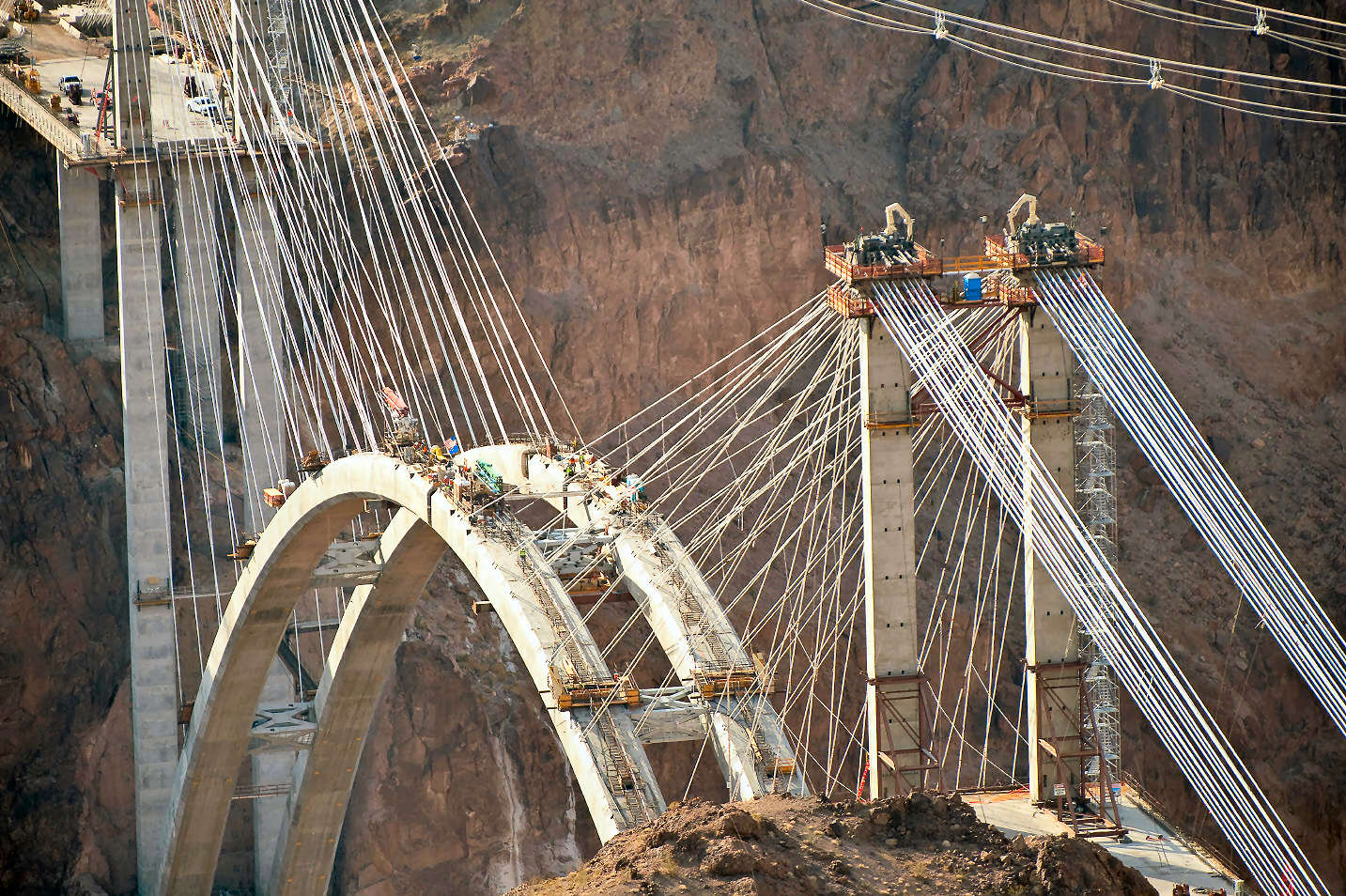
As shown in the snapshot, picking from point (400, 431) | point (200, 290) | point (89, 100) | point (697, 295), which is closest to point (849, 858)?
point (400, 431)

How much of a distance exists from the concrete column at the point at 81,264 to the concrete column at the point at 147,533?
5025 millimetres

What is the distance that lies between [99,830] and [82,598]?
8559 millimetres

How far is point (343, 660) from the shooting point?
66.5 meters

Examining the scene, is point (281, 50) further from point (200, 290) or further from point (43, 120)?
point (200, 290)

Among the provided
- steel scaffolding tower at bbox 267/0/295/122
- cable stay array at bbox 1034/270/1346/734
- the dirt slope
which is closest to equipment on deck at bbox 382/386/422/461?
cable stay array at bbox 1034/270/1346/734

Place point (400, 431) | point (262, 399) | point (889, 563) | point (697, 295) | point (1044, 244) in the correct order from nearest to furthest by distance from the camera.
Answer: point (889, 563), point (1044, 244), point (400, 431), point (262, 399), point (697, 295)

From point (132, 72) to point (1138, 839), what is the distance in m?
43.2

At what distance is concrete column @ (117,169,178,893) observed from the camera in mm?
74312

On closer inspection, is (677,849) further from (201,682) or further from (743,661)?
(201,682)

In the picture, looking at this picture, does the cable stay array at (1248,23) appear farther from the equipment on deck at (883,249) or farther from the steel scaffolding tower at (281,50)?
the equipment on deck at (883,249)

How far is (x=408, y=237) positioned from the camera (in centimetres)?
7656

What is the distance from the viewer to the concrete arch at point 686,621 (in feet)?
153

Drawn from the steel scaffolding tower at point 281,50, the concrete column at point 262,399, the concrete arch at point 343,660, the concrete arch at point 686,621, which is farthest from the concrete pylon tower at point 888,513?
the steel scaffolding tower at point 281,50

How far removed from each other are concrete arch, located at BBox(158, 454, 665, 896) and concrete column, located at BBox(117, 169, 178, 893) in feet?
5.71
